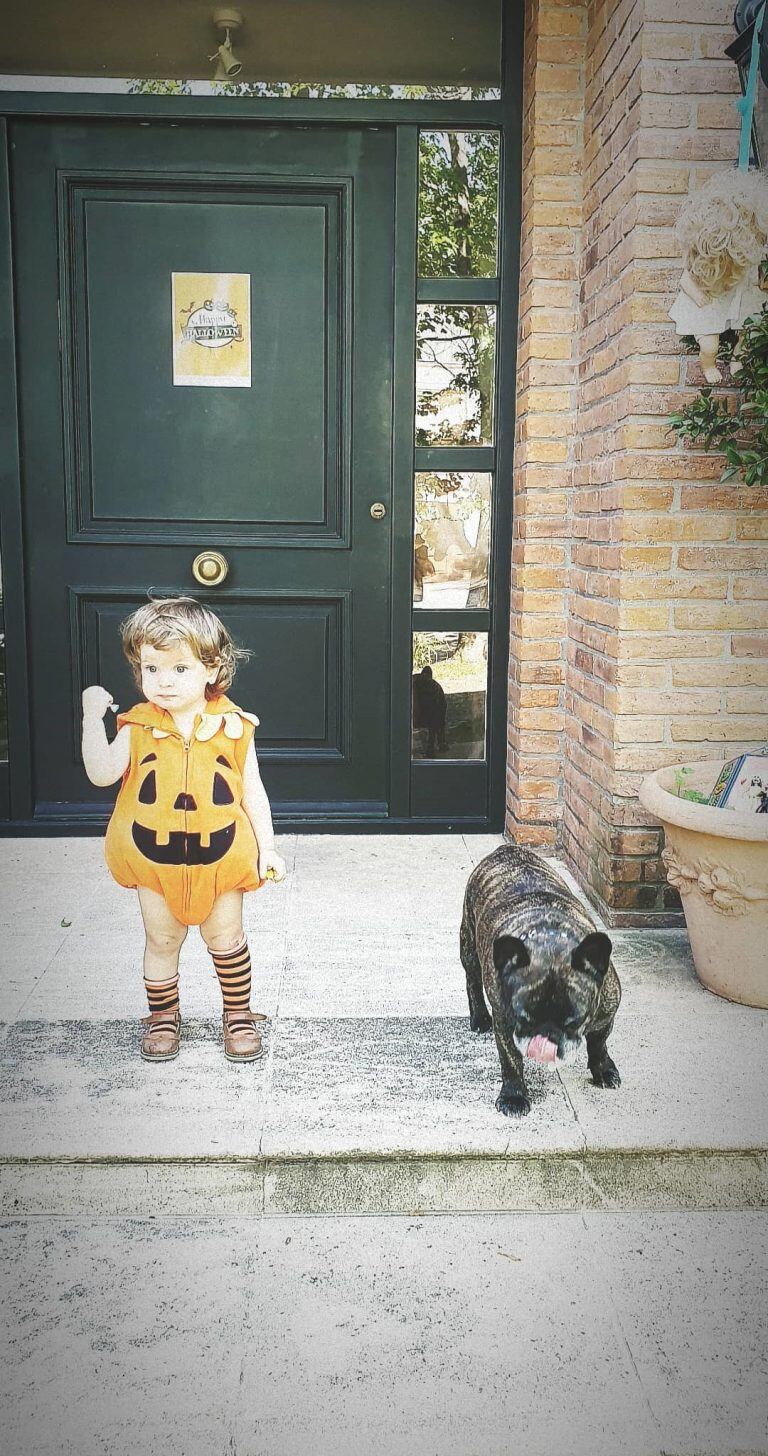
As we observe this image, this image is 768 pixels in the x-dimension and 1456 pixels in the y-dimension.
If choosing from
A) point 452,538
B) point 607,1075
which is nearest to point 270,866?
point 607,1075

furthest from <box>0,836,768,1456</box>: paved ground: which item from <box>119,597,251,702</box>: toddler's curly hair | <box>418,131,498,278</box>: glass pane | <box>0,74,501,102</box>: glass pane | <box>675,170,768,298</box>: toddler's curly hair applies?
<box>0,74,501,102</box>: glass pane

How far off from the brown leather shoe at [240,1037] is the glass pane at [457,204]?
289 centimetres

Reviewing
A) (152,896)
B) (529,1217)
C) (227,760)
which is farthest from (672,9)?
(529,1217)

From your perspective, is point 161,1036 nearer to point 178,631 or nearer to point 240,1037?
point 240,1037

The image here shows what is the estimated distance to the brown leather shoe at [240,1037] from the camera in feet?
8.95

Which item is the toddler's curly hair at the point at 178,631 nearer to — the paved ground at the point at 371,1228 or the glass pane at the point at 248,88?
the paved ground at the point at 371,1228

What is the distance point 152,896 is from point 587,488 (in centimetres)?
218

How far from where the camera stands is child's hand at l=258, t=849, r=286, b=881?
254 centimetres

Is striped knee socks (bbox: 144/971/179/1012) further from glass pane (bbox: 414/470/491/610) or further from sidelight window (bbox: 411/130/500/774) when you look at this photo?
glass pane (bbox: 414/470/491/610)

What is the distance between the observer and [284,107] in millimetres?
4109

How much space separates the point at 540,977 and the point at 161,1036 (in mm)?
995

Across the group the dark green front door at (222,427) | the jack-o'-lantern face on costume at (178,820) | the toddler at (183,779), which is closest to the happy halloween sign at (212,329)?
the dark green front door at (222,427)

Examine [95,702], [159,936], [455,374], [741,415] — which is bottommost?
[159,936]

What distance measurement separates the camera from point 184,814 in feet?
8.34
